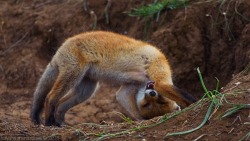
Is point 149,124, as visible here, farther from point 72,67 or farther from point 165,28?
point 165,28

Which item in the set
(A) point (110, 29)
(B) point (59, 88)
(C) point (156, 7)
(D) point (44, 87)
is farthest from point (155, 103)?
(A) point (110, 29)

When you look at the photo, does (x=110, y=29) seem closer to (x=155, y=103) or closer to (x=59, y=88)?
(x=59, y=88)

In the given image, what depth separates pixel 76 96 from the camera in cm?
910

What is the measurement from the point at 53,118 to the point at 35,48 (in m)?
3.07

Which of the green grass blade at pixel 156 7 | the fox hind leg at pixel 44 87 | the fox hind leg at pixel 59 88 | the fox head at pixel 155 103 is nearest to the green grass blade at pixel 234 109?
the fox head at pixel 155 103

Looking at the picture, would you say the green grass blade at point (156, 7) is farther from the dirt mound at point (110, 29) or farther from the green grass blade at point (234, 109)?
the green grass blade at point (234, 109)

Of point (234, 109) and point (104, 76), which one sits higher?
point (234, 109)

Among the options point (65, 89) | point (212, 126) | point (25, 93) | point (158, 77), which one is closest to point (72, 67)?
point (65, 89)

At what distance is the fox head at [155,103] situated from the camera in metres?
8.24

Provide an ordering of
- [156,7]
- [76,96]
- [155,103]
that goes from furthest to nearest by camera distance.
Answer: [156,7] < [76,96] < [155,103]

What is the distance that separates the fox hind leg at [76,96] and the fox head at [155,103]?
105 centimetres

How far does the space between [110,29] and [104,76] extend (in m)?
2.59

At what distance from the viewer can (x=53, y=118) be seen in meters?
8.42

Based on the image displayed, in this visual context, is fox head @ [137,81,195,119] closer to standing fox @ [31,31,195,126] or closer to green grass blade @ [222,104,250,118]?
standing fox @ [31,31,195,126]
